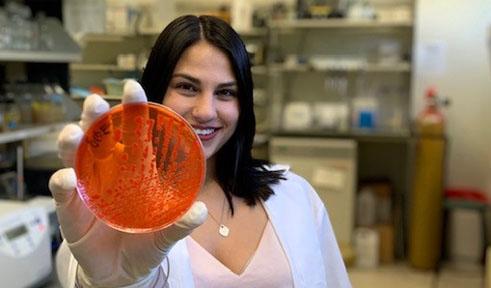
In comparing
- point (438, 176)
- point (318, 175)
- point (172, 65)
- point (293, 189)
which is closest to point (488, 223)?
point (438, 176)

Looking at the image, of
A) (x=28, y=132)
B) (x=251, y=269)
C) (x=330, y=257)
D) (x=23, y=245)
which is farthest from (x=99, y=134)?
(x=28, y=132)

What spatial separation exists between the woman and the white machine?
1.92ft

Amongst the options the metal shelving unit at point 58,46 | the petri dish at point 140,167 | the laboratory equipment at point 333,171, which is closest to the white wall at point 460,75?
the laboratory equipment at point 333,171

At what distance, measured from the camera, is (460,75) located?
4.07 m

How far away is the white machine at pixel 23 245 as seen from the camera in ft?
5.57

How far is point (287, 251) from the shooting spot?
1.24 metres

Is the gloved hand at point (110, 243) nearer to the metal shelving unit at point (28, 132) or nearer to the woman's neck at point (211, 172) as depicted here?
the woman's neck at point (211, 172)

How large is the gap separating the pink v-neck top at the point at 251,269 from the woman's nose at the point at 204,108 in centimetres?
29

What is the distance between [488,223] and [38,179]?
10.2ft

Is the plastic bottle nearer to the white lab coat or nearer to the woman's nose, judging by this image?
the white lab coat

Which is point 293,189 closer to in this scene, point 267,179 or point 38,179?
point 267,179

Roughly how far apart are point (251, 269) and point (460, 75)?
A: 133 inches

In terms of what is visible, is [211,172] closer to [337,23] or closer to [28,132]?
[28,132]

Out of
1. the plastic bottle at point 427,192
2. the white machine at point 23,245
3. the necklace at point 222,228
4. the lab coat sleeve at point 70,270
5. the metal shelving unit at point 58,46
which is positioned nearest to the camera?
the lab coat sleeve at point 70,270
